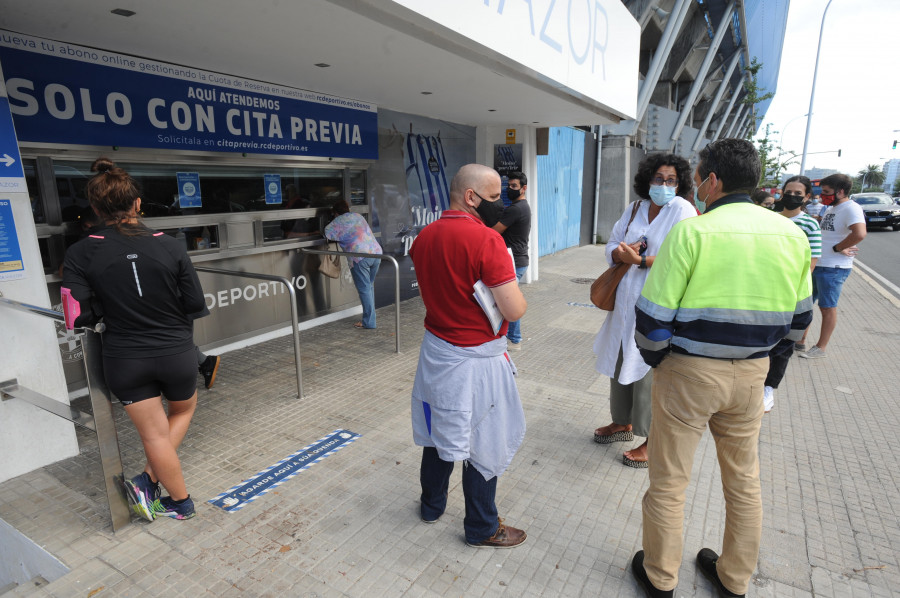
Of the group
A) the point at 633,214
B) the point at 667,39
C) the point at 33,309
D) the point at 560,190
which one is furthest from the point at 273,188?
the point at 667,39

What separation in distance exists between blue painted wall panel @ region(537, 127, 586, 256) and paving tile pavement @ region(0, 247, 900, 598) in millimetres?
7109

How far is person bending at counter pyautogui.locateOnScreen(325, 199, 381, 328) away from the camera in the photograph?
18.3ft

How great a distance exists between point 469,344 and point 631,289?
4.25ft

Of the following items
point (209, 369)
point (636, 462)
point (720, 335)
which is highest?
point (720, 335)

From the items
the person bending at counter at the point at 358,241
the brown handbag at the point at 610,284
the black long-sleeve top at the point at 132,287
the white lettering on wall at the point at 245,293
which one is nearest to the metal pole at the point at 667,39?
the person bending at counter at the point at 358,241

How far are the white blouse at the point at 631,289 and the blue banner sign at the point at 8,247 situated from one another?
329 centimetres

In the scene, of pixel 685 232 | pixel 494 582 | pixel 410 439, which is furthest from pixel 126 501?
pixel 685 232

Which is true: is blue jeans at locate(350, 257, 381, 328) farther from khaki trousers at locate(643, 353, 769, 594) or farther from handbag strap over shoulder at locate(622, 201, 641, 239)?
khaki trousers at locate(643, 353, 769, 594)

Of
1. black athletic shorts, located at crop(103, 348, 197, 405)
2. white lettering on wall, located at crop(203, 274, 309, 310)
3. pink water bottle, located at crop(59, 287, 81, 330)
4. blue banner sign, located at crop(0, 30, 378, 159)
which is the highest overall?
blue banner sign, located at crop(0, 30, 378, 159)

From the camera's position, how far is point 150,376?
2398mm

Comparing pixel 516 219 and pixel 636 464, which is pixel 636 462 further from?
pixel 516 219

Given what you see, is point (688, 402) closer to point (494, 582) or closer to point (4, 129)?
point (494, 582)

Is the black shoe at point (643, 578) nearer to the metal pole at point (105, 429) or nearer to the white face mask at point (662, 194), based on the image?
the white face mask at point (662, 194)

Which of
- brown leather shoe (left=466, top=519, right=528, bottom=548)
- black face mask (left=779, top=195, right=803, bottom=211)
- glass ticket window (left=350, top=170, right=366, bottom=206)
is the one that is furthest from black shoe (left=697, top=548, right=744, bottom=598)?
glass ticket window (left=350, top=170, right=366, bottom=206)
